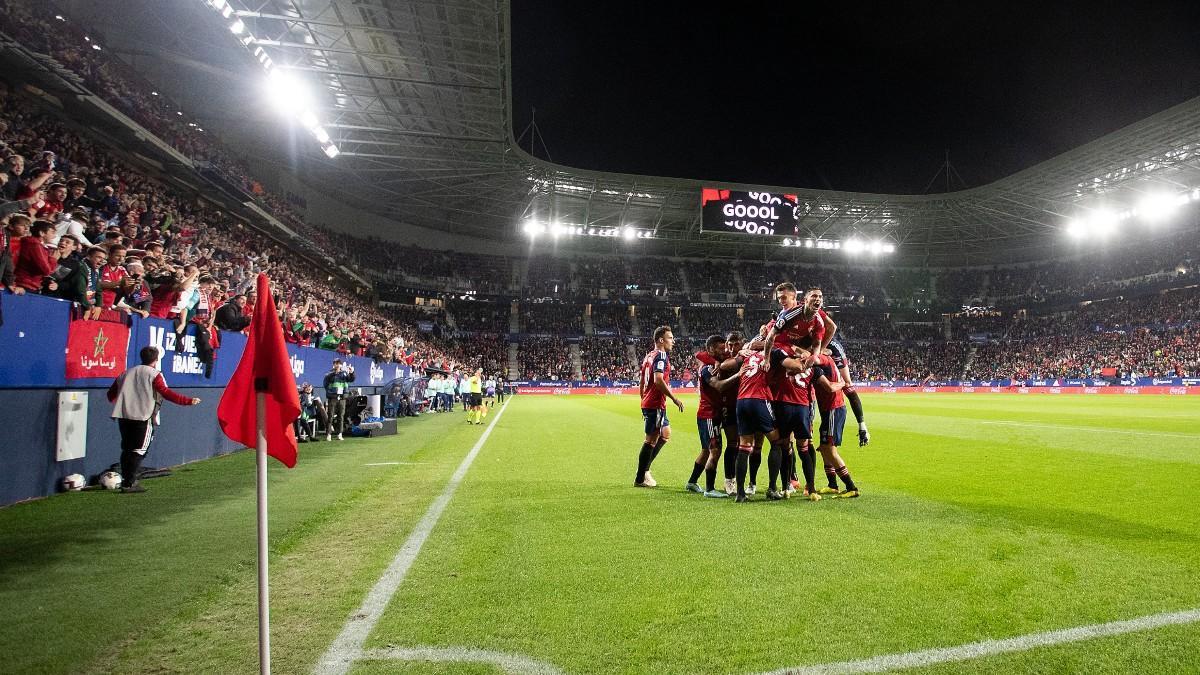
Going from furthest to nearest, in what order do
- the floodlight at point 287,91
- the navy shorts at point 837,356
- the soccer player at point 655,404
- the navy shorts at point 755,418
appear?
the floodlight at point 287,91, the soccer player at point 655,404, the navy shorts at point 837,356, the navy shorts at point 755,418

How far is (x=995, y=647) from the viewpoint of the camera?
3262 mm

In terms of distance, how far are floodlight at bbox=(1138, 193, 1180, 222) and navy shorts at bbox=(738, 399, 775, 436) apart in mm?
51724

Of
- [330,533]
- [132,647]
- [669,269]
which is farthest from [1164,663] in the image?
[669,269]

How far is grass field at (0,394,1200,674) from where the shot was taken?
325cm

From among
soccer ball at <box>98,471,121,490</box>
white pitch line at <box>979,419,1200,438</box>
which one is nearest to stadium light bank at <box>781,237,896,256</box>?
white pitch line at <box>979,419,1200,438</box>

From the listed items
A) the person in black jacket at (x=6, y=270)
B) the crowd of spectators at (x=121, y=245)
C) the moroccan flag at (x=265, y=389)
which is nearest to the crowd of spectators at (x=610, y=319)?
the crowd of spectators at (x=121, y=245)

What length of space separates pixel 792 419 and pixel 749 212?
3291cm

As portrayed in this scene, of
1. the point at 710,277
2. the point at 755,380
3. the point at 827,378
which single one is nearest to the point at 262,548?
the point at 755,380

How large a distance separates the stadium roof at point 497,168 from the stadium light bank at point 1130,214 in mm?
606

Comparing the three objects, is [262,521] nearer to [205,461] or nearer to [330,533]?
[330,533]

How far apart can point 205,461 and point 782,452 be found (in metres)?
9.31

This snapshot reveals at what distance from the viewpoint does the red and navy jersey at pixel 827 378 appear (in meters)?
7.65

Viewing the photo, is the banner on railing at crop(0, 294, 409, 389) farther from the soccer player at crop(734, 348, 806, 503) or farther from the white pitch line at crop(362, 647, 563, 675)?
the soccer player at crop(734, 348, 806, 503)

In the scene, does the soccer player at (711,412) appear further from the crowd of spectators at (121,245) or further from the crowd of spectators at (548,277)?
the crowd of spectators at (548,277)
